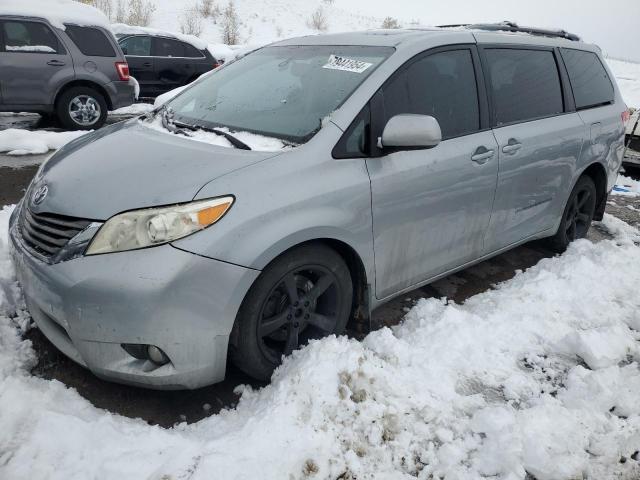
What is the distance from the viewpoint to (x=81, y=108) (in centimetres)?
774

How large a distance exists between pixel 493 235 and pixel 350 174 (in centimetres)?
143

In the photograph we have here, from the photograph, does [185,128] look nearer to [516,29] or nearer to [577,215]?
[516,29]

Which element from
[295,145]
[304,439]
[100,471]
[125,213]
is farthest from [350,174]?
[100,471]

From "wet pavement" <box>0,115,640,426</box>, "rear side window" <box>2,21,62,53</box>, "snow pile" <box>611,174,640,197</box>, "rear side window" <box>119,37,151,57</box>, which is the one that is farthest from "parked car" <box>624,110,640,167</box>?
"rear side window" <box>119,37,151,57</box>

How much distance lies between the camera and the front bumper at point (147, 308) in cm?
199

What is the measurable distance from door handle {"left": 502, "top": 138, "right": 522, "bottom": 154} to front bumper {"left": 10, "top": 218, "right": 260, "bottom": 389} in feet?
6.51

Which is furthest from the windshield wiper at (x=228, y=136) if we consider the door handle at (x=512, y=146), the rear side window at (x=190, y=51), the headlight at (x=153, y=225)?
the rear side window at (x=190, y=51)

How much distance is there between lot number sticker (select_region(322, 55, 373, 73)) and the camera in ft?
9.07

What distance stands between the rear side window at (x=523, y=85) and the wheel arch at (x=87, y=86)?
6490mm

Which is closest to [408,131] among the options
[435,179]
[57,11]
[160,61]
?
[435,179]

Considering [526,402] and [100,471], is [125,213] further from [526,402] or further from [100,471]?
[526,402]

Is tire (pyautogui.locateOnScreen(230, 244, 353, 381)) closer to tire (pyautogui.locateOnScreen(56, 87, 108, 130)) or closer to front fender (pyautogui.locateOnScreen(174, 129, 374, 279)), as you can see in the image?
front fender (pyautogui.locateOnScreen(174, 129, 374, 279))

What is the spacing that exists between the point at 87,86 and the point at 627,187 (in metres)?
8.08

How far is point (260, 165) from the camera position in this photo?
228 cm
